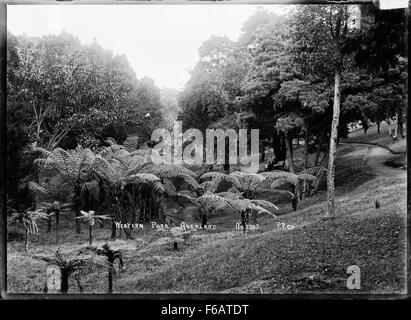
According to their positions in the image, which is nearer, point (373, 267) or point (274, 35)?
point (373, 267)

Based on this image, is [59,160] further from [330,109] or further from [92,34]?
[330,109]

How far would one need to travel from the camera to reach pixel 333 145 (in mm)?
5258

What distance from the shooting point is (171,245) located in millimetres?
5188

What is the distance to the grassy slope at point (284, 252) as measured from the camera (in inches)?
193

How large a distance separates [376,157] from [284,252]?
4.85ft

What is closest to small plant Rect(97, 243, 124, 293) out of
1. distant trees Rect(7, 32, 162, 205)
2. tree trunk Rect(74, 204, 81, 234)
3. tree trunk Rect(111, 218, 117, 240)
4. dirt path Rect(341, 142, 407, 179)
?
tree trunk Rect(111, 218, 117, 240)

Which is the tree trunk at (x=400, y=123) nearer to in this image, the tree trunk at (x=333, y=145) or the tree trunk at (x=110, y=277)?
the tree trunk at (x=333, y=145)

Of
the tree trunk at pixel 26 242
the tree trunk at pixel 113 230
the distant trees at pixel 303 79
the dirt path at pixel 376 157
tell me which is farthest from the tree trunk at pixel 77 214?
the dirt path at pixel 376 157

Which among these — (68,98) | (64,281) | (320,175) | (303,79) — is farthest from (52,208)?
(303,79)

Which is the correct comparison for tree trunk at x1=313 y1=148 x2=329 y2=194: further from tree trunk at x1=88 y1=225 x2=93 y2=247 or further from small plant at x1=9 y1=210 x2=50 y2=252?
small plant at x1=9 y1=210 x2=50 y2=252

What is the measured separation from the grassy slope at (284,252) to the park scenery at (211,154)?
0.01m
